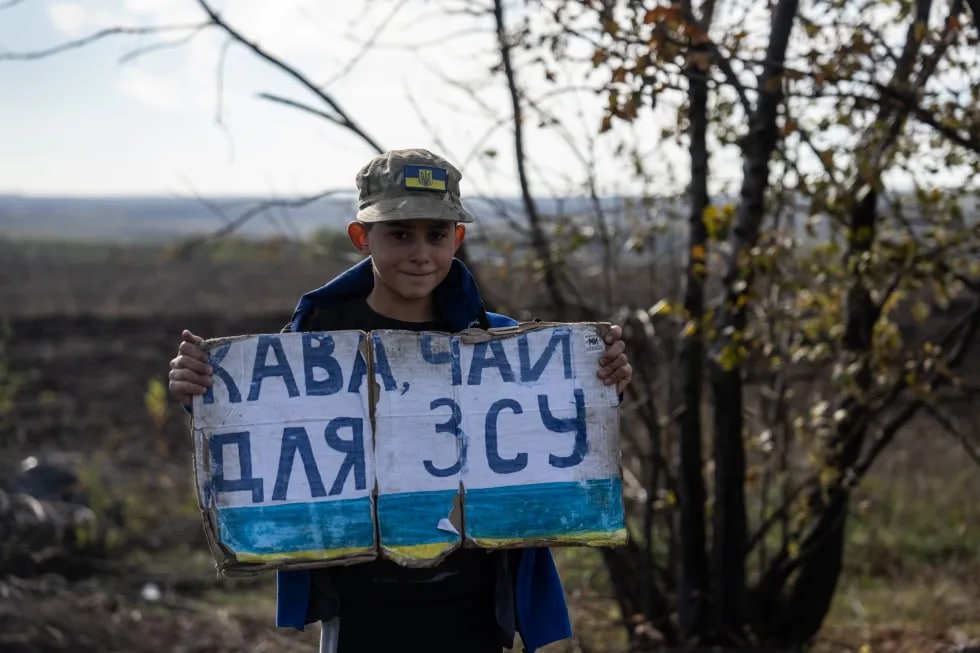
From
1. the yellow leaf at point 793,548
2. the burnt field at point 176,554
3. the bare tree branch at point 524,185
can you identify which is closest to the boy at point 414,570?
the bare tree branch at point 524,185

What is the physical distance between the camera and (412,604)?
2.52m

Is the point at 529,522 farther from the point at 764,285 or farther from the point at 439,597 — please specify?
the point at 764,285

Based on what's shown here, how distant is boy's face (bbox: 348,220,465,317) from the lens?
2.51 m

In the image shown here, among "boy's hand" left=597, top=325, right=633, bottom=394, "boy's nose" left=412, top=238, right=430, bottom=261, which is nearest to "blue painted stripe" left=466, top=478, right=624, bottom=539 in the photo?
"boy's hand" left=597, top=325, right=633, bottom=394

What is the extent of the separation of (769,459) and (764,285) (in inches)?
32.7

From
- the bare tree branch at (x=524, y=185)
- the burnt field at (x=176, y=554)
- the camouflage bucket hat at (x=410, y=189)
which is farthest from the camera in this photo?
the burnt field at (x=176, y=554)

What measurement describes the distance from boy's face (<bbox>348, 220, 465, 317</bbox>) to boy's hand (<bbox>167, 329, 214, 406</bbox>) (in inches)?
16.7

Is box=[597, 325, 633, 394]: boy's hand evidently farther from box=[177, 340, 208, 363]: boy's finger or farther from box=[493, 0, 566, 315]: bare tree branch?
box=[493, 0, 566, 315]: bare tree branch

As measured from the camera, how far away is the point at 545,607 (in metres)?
2.62

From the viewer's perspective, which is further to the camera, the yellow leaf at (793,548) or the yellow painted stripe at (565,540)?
the yellow leaf at (793,548)

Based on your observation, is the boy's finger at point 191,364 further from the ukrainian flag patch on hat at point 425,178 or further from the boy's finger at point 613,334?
the boy's finger at point 613,334

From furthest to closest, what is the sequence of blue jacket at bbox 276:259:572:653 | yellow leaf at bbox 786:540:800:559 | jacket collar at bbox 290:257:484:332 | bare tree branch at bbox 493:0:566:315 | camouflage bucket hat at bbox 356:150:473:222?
yellow leaf at bbox 786:540:800:559 → bare tree branch at bbox 493:0:566:315 → jacket collar at bbox 290:257:484:332 → blue jacket at bbox 276:259:572:653 → camouflage bucket hat at bbox 356:150:473:222

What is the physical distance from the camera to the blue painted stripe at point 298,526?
2520 mm

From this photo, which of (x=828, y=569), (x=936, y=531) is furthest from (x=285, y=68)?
(x=936, y=531)
